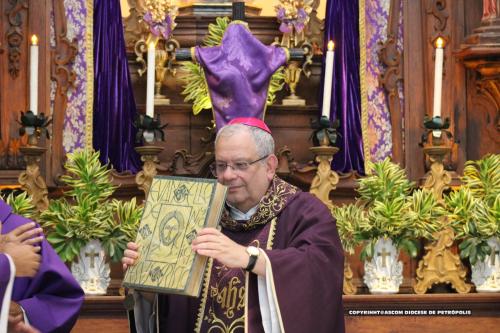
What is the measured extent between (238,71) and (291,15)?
915 mm

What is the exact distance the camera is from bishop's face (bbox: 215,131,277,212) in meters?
5.61

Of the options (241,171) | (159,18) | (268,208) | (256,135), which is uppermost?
(159,18)

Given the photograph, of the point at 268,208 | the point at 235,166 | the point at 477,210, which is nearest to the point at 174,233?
the point at 235,166

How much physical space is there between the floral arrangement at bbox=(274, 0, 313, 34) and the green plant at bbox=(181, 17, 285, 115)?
34 cm

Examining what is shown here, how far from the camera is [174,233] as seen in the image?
545cm

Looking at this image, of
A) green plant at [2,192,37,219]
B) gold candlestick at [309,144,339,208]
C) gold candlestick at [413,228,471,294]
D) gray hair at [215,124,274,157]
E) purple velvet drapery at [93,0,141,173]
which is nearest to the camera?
gray hair at [215,124,274,157]

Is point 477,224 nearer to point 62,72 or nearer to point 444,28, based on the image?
point 444,28

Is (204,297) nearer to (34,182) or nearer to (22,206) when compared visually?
(22,206)

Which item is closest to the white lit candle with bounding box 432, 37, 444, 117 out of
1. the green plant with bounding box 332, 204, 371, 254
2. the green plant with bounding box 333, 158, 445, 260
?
the green plant with bounding box 333, 158, 445, 260

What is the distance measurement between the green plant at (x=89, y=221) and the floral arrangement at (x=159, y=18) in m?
1.75

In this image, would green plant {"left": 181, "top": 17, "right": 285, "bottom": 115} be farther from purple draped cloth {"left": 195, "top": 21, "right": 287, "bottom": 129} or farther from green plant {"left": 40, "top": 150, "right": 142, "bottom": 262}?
green plant {"left": 40, "top": 150, "right": 142, "bottom": 262}

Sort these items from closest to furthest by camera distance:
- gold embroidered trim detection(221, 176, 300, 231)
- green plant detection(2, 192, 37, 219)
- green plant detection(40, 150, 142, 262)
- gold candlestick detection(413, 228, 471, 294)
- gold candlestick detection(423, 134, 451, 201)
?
gold embroidered trim detection(221, 176, 300, 231), green plant detection(40, 150, 142, 262), green plant detection(2, 192, 37, 219), gold candlestick detection(413, 228, 471, 294), gold candlestick detection(423, 134, 451, 201)

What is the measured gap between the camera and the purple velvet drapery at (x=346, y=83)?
859cm

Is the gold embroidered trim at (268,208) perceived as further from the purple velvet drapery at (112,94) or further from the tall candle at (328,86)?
the purple velvet drapery at (112,94)
